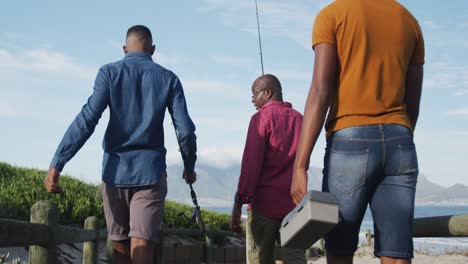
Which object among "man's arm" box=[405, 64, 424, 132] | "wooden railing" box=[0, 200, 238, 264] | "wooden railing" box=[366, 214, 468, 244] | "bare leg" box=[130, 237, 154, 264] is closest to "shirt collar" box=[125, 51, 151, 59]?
"wooden railing" box=[0, 200, 238, 264]

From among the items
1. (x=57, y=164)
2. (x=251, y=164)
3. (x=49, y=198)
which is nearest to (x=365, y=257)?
(x=49, y=198)

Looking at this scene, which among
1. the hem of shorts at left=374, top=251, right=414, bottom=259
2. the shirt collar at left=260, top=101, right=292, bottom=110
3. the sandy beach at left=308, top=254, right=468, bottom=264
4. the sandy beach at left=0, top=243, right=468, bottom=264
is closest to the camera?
the hem of shorts at left=374, top=251, right=414, bottom=259

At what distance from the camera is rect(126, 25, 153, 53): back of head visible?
16.5 feet

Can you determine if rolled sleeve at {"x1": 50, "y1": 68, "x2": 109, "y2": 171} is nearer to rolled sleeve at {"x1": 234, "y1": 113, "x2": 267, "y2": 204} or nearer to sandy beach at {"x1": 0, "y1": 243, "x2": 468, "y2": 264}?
rolled sleeve at {"x1": 234, "y1": 113, "x2": 267, "y2": 204}

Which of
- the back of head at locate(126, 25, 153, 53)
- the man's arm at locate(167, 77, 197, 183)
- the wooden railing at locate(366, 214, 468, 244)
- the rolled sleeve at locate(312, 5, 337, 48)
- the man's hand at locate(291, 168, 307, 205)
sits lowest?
the wooden railing at locate(366, 214, 468, 244)

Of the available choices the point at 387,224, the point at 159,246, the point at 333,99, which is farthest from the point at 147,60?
the point at 159,246

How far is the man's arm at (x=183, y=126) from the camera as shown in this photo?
4879 millimetres

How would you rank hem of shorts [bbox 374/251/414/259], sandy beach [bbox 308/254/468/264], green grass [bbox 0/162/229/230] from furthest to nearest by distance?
sandy beach [bbox 308/254/468/264] → green grass [bbox 0/162/229/230] → hem of shorts [bbox 374/251/414/259]

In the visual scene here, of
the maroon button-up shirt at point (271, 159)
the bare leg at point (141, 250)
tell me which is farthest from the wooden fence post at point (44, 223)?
the maroon button-up shirt at point (271, 159)

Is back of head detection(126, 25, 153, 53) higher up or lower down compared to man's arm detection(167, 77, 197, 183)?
higher up

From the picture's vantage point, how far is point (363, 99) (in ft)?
9.71

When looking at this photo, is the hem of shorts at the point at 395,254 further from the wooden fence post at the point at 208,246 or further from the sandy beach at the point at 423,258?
the sandy beach at the point at 423,258

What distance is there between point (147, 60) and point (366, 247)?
12975mm

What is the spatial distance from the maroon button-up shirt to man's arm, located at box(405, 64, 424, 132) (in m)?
1.80
